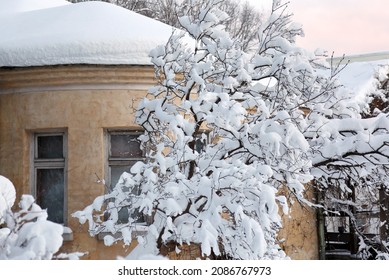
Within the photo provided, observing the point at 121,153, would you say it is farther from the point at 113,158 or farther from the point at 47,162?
the point at 47,162

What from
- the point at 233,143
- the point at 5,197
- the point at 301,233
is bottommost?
the point at 301,233

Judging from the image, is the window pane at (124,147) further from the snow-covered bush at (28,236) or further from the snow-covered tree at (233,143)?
the snow-covered bush at (28,236)

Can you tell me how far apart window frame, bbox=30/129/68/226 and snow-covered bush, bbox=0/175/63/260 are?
147 inches

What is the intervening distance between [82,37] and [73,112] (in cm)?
90

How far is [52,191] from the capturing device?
764cm

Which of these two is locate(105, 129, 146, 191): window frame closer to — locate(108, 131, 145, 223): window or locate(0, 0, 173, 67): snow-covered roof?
locate(108, 131, 145, 223): window

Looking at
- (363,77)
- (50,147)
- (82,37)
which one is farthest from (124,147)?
(363,77)

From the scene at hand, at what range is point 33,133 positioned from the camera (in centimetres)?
773

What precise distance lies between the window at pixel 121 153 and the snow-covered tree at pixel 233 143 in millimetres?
1063

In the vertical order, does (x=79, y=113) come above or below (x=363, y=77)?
below

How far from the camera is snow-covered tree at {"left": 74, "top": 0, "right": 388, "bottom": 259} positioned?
16.9 ft

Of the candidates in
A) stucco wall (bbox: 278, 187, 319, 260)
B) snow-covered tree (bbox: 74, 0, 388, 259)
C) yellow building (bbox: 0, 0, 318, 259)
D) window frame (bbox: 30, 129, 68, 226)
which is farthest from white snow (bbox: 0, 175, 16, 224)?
stucco wall (bbox: 278, 187, 319, 260)
